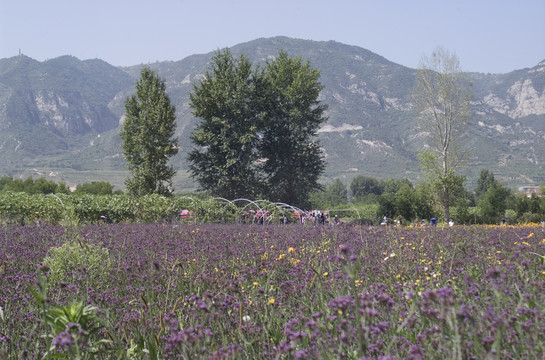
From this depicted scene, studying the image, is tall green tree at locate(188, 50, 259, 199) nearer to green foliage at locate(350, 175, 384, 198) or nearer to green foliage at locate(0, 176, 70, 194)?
green foliage at locate(0, 176, 70, 194)

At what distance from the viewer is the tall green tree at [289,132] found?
36.4 metres

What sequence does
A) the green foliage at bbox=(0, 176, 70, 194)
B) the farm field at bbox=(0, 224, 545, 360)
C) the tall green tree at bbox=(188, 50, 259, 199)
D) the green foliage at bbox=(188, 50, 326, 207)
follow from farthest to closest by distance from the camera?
the green foliage at bbox=(0, 176, 70, 194) < the green foliage at bbox=(188, 50, 326, 207) < the tall green tree at bbox=(188, 50, 259, 199) < the farm field at bbox=(0, 224, 545, 360)

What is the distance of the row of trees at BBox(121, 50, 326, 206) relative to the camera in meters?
32.3

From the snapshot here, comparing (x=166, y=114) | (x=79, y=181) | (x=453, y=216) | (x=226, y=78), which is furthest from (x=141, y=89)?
(x=79, y=181)

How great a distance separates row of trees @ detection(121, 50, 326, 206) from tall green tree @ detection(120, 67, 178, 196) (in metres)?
0.05

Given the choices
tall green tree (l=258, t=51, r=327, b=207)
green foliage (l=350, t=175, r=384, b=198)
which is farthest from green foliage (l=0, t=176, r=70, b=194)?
green foliage (l=350, t=175, r=384, b=198)

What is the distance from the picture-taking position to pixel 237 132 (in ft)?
114

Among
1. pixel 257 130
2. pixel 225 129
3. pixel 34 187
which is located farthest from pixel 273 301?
pixel 34 187

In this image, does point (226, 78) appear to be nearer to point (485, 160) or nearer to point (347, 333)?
point (347, 333)

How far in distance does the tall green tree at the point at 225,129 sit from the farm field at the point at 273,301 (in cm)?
2540

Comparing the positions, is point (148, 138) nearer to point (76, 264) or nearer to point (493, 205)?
point (493, 205)

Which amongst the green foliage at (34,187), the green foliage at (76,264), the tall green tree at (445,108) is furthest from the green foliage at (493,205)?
the green foliage at (34,187)

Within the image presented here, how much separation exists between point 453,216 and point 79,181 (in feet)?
508

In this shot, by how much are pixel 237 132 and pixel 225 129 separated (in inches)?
35.6
